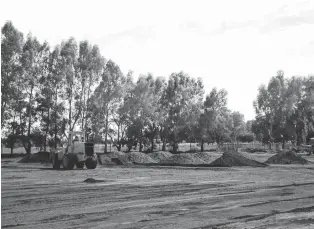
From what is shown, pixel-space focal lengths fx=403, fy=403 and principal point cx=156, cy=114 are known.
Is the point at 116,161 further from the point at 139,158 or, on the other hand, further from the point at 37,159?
the point at 37,159

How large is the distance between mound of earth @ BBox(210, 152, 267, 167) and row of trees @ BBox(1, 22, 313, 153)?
43.5 feet

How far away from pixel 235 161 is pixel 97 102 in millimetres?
22649

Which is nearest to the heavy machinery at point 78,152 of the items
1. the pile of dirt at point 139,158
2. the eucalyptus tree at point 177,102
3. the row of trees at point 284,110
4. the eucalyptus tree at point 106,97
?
the pile of dirt at point 139,158

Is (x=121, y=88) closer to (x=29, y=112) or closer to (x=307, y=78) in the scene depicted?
(x=29, y=112)

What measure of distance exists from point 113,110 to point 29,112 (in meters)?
10.6

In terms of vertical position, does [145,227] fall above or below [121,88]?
below

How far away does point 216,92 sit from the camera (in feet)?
223

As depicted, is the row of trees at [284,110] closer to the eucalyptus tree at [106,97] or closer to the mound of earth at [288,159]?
the eucalyptus tree at [106,97]

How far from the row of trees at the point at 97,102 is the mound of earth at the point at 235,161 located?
13262mm

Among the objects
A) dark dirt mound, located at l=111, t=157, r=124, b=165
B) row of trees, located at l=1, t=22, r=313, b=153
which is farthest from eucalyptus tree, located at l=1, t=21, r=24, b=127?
dark dirt mound, located at l=111, t=157, r=124, b=165

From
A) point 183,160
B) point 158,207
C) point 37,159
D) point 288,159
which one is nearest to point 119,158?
point 183,160

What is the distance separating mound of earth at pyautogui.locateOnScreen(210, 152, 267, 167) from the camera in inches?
1179

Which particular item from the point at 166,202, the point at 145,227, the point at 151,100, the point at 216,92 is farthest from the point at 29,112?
the point at 145,227

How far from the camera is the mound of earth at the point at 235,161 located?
29938 mm
